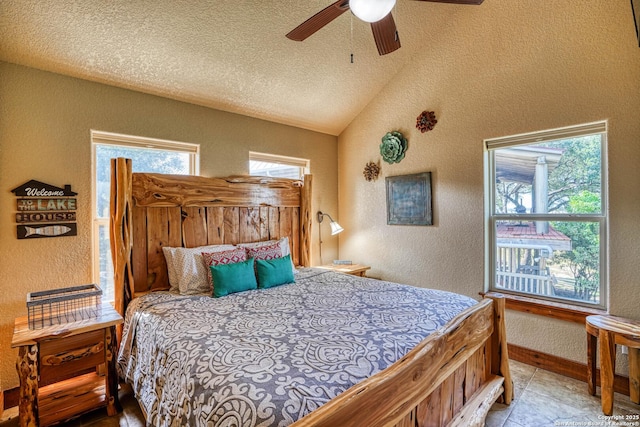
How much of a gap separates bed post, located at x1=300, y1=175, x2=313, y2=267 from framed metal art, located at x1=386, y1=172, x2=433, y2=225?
0.97 metres

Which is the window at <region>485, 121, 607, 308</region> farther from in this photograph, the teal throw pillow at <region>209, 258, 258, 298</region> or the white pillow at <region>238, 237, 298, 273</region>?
the teal throw pillow at <region>209, 258, 258, 298</region>

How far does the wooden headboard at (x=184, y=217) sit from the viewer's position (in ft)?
7.68

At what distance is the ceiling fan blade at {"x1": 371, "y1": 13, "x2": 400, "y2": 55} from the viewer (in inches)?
69.0

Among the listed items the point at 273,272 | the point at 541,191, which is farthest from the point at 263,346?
the point at 541,191

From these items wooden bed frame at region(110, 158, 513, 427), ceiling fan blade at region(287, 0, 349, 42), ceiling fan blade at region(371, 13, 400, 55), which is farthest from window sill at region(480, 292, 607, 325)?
ceiling fan blade at region(287, 0, 349, 42)

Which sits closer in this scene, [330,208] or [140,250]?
[140,250]

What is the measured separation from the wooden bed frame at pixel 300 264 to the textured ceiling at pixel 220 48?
78cm

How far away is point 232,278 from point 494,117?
2.74 metres

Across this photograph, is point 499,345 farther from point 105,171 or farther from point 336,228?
point 105,171

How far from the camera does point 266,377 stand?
44.6 inches

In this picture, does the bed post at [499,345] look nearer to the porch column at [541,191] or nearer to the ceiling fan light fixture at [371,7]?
the porch column at [541,191]

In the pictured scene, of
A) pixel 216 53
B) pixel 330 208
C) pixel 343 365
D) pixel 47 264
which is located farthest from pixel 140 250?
pixel 330 208

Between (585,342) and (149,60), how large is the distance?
13.5 ft

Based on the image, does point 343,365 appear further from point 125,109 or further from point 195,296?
point 125,109
